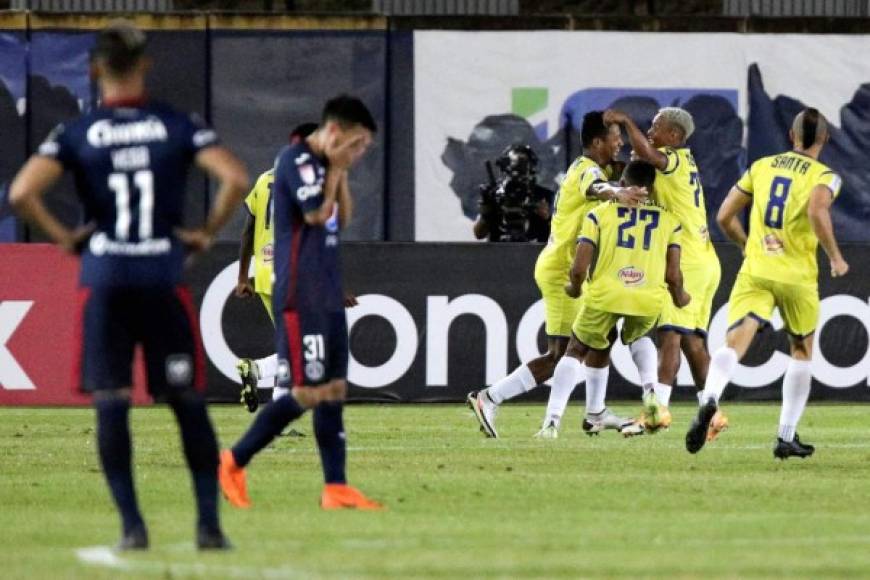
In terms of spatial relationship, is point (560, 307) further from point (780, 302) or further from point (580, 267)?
point (780, 302)

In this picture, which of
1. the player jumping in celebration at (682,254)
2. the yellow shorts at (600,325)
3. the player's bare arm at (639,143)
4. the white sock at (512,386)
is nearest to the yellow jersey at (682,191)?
the player jumping in celebration at (682,254)

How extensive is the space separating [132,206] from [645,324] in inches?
315

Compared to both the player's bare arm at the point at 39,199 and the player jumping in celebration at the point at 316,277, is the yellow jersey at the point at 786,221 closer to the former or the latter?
the player jumping in celebration at the point at 316,277

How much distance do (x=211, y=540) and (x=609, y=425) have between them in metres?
8.23

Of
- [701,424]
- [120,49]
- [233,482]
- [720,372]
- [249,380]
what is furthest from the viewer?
[249,380]

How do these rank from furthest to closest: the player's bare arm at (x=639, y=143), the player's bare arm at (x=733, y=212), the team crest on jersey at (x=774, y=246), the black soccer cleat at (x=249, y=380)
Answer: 1. the black soccer cleat at (x=249, y=380)
2. the player's bare arm at (x=639, y=143)
3. the player's bare arm at (x=733, y=212)
4. the team crest on jersey at (x=774, y=246)

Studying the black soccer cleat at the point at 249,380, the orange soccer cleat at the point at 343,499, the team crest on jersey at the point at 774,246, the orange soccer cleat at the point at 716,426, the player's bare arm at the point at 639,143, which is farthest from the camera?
the black soccer cleat at the point at 249,380

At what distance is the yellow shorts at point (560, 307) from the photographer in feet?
55.9

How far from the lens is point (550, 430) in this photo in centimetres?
1673

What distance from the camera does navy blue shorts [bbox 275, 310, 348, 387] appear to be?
35.9 ft

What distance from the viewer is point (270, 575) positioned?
26.9 feet

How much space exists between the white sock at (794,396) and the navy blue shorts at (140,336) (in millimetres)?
6296

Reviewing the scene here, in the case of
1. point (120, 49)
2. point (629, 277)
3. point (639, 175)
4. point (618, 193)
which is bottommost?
point (629, 277)

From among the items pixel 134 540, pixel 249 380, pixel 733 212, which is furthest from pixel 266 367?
pixel 134 540
